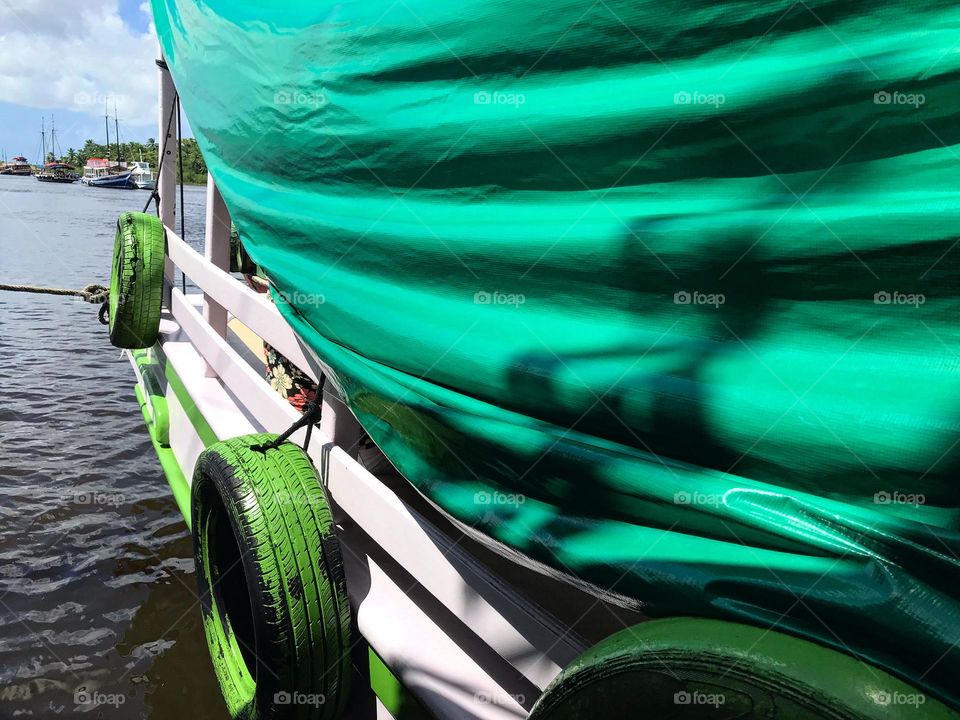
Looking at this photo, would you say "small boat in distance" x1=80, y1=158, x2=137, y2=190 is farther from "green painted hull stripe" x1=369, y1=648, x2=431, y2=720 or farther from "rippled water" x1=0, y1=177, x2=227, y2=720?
"green painted hull stripe" x1=369, y1=648, x2=431, y2=720

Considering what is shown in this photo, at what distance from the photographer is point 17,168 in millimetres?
88125

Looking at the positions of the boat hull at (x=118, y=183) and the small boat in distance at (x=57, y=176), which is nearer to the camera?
the boat hull at (x=118, y=183)

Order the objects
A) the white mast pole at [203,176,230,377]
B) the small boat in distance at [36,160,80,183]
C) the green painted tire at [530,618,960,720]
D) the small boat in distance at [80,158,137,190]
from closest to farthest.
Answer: the green painted tire at [530,618,960,720]
the white mast pole at [203,176,230,377]
the small boat in distance at [80,158,137,190]
the small boat in distance at [36,160,80,183]

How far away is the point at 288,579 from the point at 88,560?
11.6 ft

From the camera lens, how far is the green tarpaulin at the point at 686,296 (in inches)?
41.1

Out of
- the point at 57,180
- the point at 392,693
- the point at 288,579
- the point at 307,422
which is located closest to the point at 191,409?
the point at 307,422

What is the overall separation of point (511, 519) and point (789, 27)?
3.65ft

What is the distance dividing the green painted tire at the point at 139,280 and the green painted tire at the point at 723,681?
4719 mm

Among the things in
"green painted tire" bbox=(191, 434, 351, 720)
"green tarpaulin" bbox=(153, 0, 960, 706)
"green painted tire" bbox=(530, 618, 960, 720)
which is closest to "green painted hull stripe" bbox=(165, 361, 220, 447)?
"green painted tire" bbox=(191, 434, 351, 720)

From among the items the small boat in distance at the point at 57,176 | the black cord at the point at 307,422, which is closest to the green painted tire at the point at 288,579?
the black cord at the point at 307,422

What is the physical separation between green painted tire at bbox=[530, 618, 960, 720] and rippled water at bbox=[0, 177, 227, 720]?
3005 millimetres

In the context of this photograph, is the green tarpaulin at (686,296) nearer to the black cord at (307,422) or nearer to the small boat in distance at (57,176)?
the black cord at (307,422)

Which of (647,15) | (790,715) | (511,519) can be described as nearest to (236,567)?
(511,519)

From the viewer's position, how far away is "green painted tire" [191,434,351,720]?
2.11m
